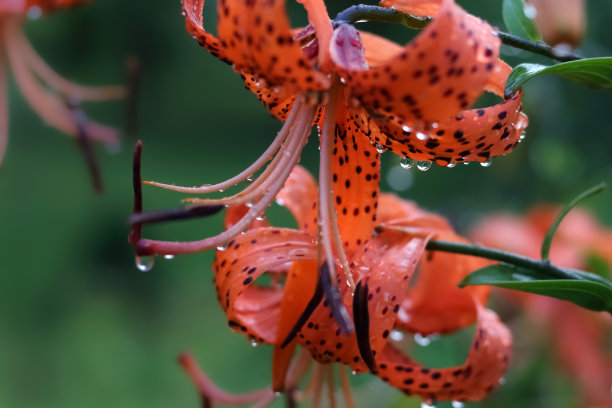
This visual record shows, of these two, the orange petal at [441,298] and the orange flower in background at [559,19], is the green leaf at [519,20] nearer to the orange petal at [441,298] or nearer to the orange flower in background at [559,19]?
the orange petal at [441,298]

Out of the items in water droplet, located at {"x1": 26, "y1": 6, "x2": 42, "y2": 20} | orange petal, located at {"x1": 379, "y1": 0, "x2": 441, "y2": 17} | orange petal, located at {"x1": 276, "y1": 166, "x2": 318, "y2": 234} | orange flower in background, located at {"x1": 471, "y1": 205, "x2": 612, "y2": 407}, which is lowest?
orange flower in background, located at {"x1": 471, "y1": 205, "x2": 612, "y2": 407}

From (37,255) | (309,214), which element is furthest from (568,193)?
(37,255)

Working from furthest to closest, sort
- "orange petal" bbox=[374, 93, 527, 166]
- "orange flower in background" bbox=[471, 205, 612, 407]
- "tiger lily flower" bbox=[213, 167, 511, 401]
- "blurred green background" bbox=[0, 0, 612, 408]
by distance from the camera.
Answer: "blurred green background" bbox=[0, 0, 612, 408]
"orange flower in background" bbox=[471, 205, 612, 407]
"tiger lily flower" bbox=[213, 167, 511, 401]
"orange petal" bbox=[374, 93, 527, 166]

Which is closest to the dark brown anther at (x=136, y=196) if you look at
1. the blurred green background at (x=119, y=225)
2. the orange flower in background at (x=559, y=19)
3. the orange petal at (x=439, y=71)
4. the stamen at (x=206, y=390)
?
the orange petal at (x=439, y=71)

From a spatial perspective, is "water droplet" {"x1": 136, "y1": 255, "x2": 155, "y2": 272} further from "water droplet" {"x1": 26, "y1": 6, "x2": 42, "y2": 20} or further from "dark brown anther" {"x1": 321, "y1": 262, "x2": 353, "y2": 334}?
"water droplet" {"x1": 26, "y1": 6, "x2": 42, "y2": 20}

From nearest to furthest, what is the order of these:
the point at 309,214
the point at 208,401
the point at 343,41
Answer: the point at 343,41 → the point at 309,214 → the point at 208,401

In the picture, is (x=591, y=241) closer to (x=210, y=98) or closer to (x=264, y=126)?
(x=264, y=126)

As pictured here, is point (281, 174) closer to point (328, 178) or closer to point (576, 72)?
point (328, 178)

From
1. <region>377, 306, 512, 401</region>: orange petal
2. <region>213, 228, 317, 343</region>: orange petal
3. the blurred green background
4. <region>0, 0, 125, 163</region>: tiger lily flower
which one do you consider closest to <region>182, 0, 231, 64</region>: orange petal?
<region>213, 228, 317, 343</region>: orange petal
